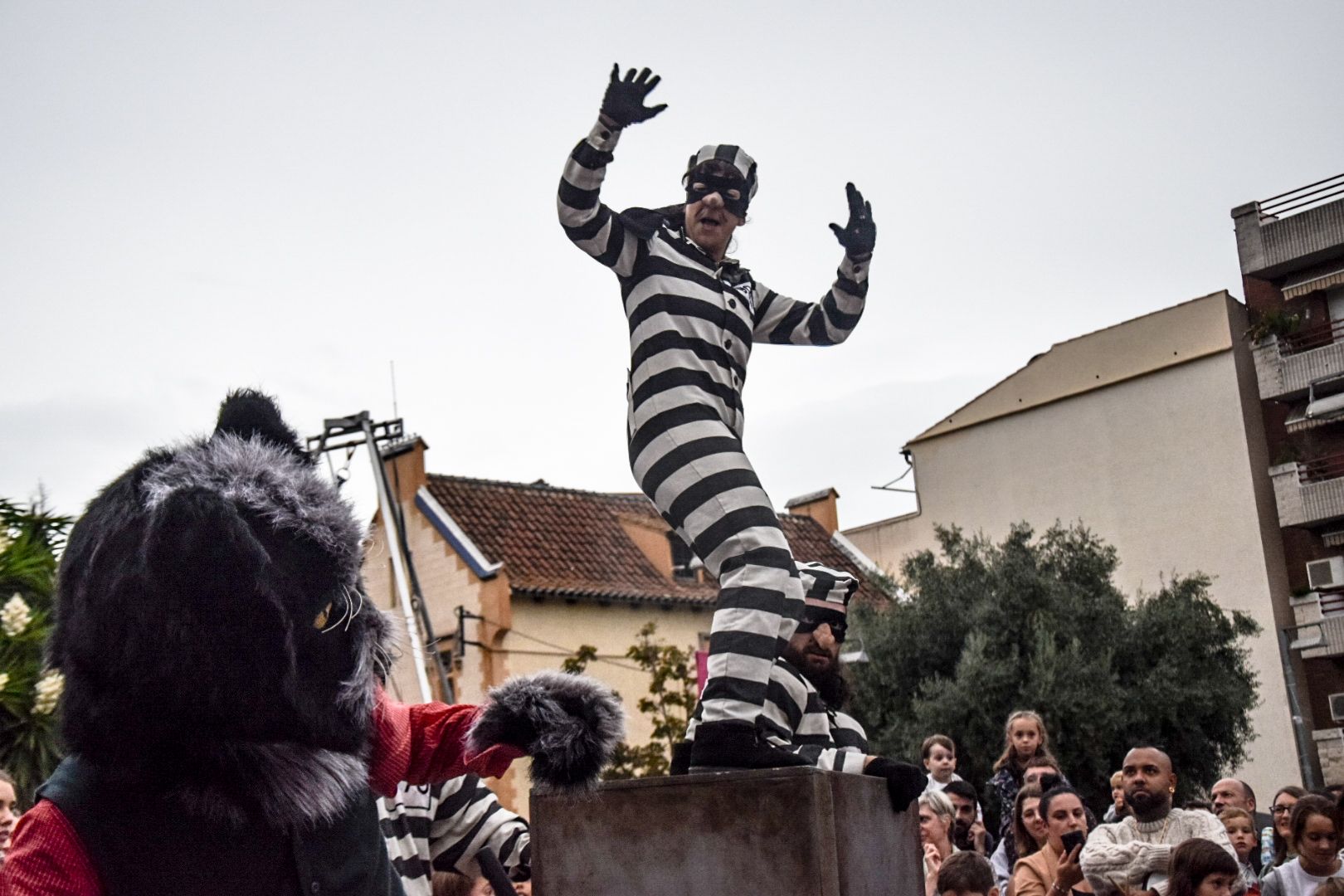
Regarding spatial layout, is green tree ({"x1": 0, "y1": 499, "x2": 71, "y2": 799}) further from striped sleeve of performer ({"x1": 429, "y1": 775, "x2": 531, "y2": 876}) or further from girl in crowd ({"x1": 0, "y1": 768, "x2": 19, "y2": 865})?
striped sleeve of performer ({"x1": 429, "y1": 775, "x2": 531, "y2": 876})

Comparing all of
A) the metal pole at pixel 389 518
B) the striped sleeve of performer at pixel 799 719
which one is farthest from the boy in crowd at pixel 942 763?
the metal pole at pixel 389 518

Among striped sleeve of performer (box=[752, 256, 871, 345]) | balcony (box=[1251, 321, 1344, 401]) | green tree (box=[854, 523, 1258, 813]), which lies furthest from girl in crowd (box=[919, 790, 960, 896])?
balcony (box=[1251, 321, 1344, 401])

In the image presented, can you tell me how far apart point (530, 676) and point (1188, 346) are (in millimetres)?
30826

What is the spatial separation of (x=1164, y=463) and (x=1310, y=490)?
279cm

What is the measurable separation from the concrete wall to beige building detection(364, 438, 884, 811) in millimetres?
5283

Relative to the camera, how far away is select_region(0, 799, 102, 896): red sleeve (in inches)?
105

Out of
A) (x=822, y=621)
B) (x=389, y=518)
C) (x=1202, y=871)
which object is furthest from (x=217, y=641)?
(x=389, y=518)

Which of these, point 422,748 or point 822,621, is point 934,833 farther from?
point 422,748

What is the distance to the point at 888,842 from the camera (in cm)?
453

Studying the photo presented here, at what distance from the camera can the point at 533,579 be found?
1060 inches

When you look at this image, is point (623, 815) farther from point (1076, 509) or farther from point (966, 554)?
point (1076, 509)

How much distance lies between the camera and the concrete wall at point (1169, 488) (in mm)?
30875

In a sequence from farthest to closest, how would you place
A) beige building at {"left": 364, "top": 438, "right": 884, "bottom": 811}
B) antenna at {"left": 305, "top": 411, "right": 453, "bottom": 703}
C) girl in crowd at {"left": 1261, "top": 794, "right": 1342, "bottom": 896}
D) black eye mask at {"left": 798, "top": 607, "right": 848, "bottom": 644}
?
1. beige building at {"left": 364, "top": 438, "right": 884, "bottom": 811}
2. antenna at {"left": 305, "top": 411, "right": 453, "bottom": 703}
3. girl in crowd at {"left": 1261, "top": 794, "right": 1342, "bottom": 896}
4. black eye mask at {"left": 798, "top": 607, "right": 848, "bottom": 644}

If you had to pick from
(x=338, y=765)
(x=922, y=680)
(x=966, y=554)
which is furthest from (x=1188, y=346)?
(x=338, y=765)
